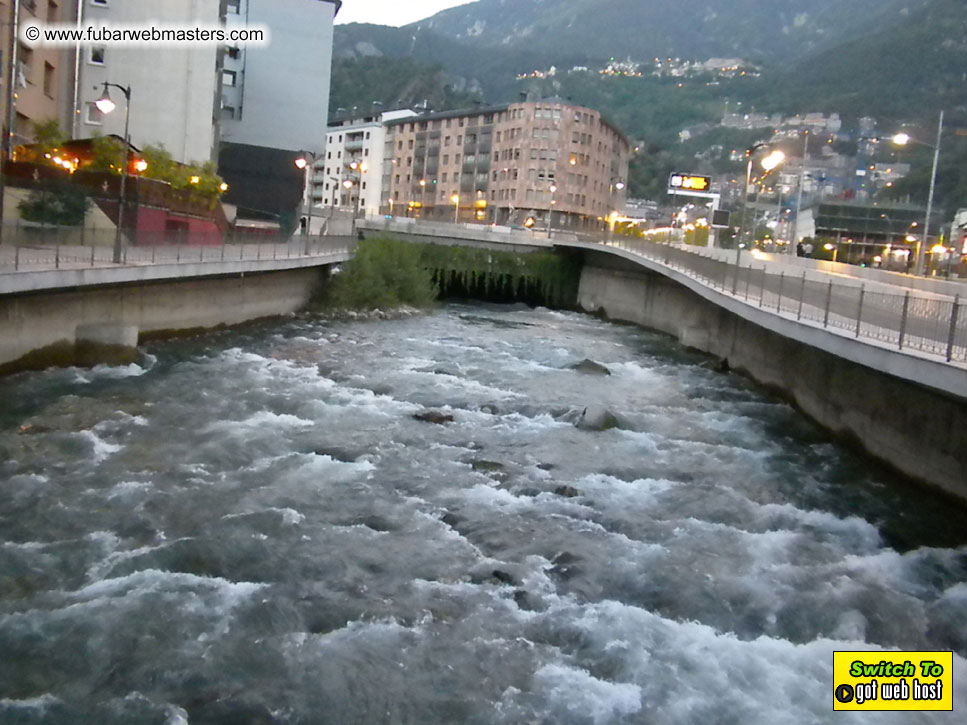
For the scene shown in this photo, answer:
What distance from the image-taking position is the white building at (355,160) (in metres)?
143

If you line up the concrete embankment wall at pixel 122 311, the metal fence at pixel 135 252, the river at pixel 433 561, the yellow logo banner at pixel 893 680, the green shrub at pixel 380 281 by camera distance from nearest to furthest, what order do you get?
1. the river at pixel 433 561
2. the yellow logo banner at pixel 893 680
3. the metal fence at pixel 135 252
4. the concrete embankment wall at pixel 122 311
5. the green shrub at pixel 380 281

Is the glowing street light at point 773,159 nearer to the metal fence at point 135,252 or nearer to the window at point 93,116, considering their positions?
the metal fence at point 135,252

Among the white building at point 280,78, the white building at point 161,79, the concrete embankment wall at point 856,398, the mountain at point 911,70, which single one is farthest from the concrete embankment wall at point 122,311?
the mountain at point 911,70

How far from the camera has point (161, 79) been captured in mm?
54812

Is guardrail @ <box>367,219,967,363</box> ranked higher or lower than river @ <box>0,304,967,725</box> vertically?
higher

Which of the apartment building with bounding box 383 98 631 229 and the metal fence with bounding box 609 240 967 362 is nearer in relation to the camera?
the metal fence with bounding box 609 240 967 362

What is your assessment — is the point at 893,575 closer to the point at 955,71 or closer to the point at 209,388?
the point at 209,388

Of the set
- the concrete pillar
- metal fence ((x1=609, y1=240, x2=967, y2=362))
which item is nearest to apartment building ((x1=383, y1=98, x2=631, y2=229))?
metal fence ((x1=609, y1=240, x2=967, y2=362))

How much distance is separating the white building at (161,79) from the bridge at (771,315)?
14230 mm

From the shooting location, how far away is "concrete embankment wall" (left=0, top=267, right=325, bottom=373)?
21.2 metres

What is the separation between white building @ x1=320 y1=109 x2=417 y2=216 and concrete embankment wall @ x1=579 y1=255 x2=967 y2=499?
107m

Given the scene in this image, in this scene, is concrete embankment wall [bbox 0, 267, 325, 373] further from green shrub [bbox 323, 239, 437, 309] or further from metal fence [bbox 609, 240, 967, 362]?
metal fence [bbox 609, 240, 967, 362]

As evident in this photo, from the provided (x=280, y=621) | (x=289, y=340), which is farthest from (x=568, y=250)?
(x=280, y=621)

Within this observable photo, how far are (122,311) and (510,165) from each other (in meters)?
98.5
